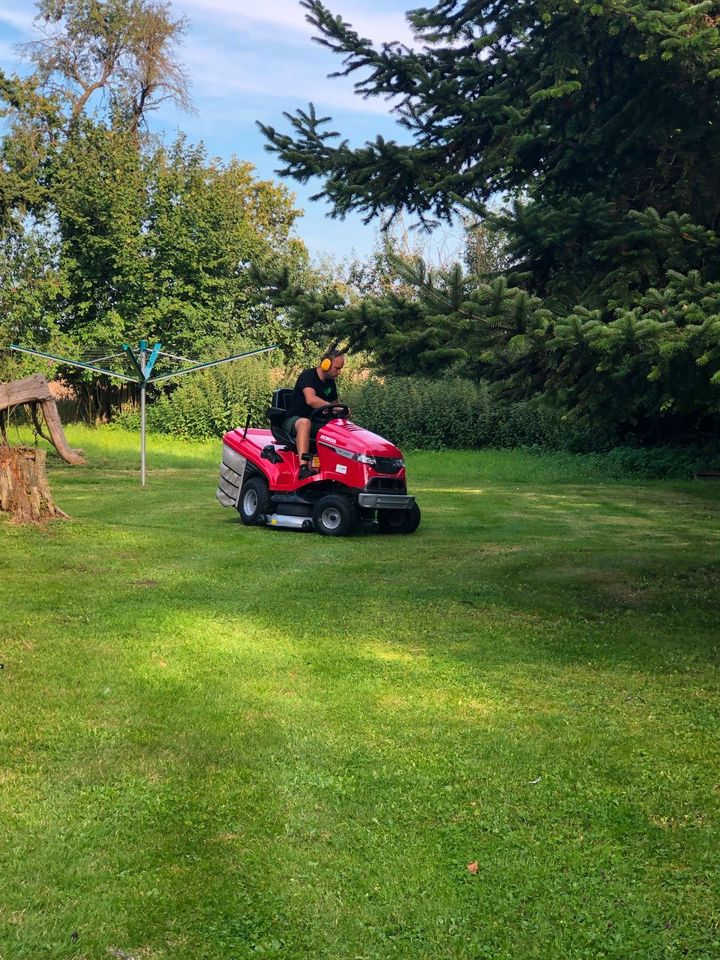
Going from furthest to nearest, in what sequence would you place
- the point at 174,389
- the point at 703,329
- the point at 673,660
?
the point at 174,389, the point at 673,660, the point at 703,329

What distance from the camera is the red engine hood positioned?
10977 mm

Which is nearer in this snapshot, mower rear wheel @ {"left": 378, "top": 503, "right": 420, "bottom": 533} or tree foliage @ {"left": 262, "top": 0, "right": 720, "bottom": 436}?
tree foliage @ {"left": 262, "top": 0, "right": 720, "bottom": 436}

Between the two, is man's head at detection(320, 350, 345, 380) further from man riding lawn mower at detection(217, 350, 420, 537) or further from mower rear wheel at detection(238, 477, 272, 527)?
mower rear wheel at detection(238, 477, 272, 527)

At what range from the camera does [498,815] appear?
3.72 meters

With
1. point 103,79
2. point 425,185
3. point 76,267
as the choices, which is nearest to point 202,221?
point 76,267

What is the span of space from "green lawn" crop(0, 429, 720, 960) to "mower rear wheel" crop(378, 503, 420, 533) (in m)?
2.43

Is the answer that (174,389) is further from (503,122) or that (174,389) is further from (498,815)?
(498,815)

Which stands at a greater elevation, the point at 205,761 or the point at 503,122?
the point at 503,122

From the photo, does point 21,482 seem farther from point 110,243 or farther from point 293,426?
point 110,243

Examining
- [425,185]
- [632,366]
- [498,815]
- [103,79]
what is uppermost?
[103,79]

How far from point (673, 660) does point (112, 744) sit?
3.27 meters

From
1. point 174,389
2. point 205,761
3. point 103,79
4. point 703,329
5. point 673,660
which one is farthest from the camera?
point 103,79

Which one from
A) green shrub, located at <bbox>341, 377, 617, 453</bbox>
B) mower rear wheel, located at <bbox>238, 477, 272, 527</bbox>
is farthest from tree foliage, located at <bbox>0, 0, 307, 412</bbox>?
mower rear wheel, located at <bbox>238, 477, 272, 527</bbox>

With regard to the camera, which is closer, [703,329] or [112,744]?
[112,744]
